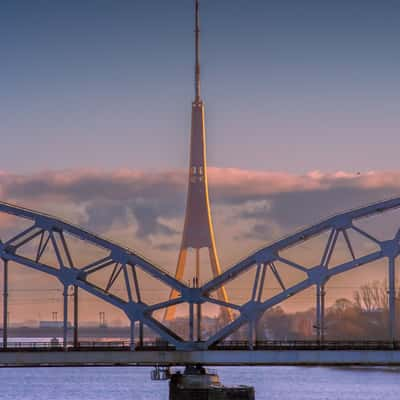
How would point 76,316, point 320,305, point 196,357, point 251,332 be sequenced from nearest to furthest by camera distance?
point 320,305, point 251,332, point 76,316, point 196,357

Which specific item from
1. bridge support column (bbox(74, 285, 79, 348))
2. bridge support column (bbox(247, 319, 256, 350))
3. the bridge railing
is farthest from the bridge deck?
bridge support column (bbox(74, 285, 79, 348))

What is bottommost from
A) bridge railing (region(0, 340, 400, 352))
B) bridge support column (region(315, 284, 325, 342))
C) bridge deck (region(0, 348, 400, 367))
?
bridge deck (region(0, 348, 400, 367))

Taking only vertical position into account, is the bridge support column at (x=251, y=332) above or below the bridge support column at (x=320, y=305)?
below

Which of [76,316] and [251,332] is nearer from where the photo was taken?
[251,332]

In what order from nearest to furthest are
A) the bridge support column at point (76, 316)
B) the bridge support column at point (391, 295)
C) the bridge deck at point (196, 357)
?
the bridge support column at point (391, 295), the bridge deck at point (196, 357), the bridge support column at point (76, 316)

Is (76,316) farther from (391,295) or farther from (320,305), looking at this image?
(391,295)

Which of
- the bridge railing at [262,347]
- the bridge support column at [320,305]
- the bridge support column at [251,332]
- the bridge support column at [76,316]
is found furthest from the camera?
the bridge support column at [76,316]

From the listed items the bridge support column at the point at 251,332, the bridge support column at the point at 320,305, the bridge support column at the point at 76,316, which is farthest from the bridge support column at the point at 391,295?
the bridge support column at the point at 76,316

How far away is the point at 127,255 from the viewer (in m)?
141

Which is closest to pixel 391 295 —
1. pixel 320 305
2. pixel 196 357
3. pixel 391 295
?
pixel 391 295

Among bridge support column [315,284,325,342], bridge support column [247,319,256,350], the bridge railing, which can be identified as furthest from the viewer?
bridge support column [247,319,256,350]

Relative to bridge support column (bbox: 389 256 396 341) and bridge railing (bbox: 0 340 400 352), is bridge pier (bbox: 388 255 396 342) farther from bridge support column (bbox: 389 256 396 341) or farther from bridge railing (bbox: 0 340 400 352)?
bridge railing (bbox: 0 340 400 352)

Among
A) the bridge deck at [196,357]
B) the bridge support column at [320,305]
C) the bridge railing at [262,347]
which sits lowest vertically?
the bridge deck at [196,357]

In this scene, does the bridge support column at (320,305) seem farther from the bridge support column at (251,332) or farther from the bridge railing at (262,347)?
the bridge support column at (251,332)
